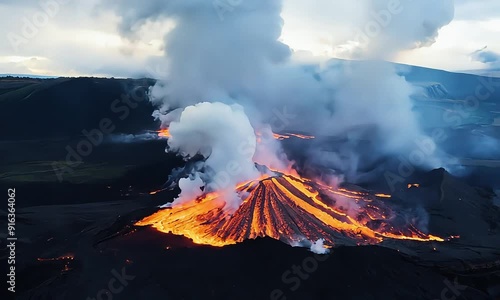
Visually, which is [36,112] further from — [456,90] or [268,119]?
[456,90]

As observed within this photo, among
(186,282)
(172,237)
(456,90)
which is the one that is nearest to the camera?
(186,282)

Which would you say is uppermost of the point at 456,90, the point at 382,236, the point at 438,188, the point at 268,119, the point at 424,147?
the point at 456,90

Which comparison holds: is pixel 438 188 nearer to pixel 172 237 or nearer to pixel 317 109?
pixel 172 237

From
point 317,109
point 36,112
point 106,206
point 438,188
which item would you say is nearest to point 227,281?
point 106,206

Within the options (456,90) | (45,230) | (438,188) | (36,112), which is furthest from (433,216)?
(456,90)

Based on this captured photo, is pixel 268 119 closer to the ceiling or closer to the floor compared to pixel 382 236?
closer to the ceiling

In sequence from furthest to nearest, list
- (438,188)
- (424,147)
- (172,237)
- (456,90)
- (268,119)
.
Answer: (456,90) < (268,119) < (424,147) < (438,188) < (172,237)

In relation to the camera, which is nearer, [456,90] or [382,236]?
[382,236]
